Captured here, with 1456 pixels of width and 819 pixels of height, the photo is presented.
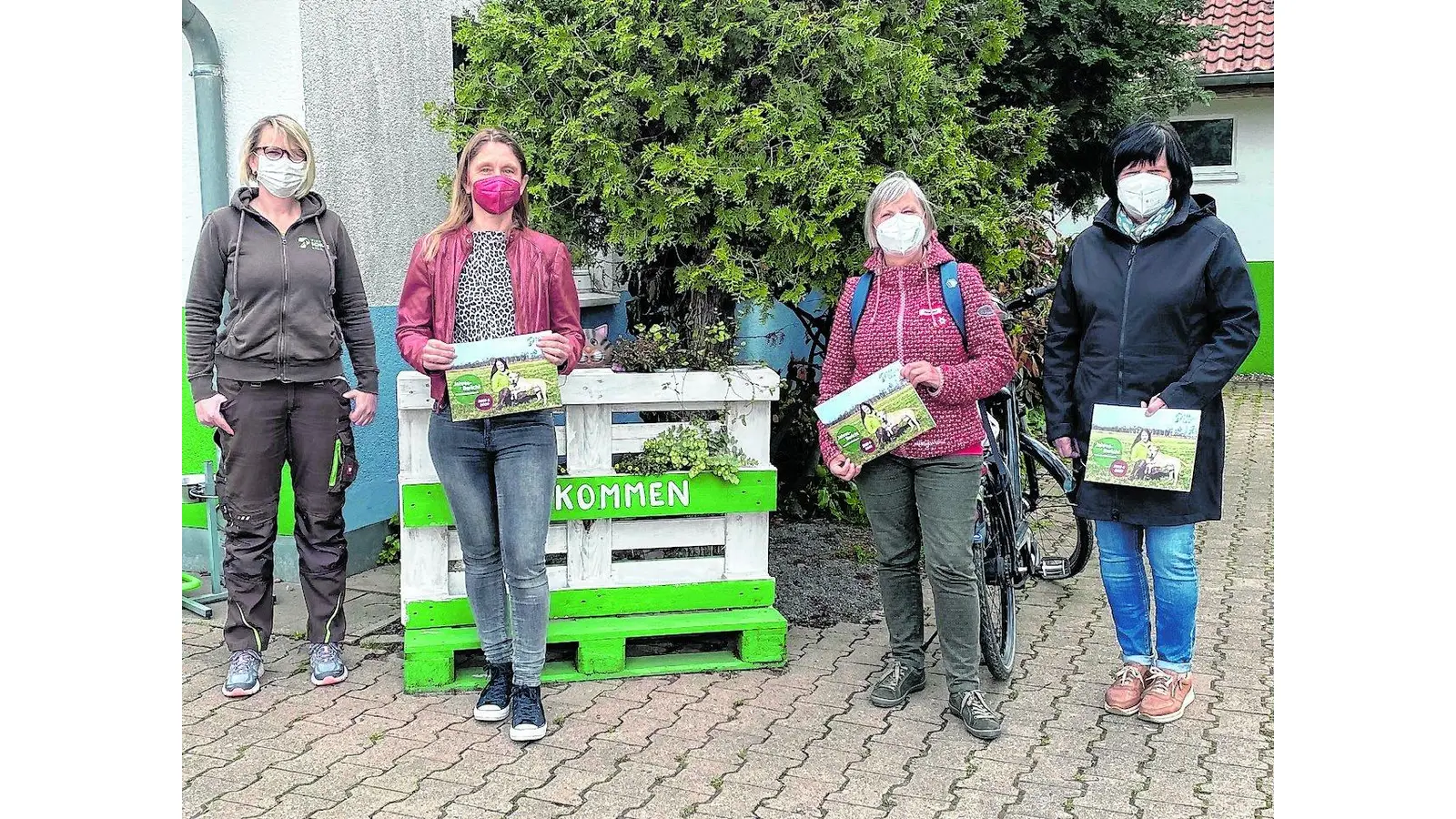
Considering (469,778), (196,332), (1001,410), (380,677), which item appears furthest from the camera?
(1001,410)

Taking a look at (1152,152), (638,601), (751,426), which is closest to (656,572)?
(638,601)

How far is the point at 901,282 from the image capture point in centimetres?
427

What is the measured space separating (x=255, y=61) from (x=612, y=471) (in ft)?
9.32

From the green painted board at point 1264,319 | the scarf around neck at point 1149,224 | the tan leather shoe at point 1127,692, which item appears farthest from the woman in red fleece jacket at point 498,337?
the green painted board at point 1264,319

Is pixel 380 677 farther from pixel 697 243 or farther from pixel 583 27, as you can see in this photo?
pixel 583 27

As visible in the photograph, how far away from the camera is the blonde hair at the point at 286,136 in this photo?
4.52m

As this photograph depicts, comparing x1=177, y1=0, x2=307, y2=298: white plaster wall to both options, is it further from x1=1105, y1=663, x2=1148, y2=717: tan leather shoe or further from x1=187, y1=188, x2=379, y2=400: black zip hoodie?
x1=1105, y1=663, x2=1148, y2=717: tan leather shoe

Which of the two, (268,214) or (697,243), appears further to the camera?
(697,243)

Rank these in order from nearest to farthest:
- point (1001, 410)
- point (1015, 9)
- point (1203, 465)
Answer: point (1203, 465), point (1001, 410), point (1015, 9)

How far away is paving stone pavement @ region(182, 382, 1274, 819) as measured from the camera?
3.78m

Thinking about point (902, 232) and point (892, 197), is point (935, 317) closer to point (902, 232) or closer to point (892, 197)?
point (902, 232)

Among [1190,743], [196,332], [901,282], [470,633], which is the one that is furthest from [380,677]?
[1190,743]

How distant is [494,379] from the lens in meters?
4.12

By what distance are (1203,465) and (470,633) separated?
2.69 metres
